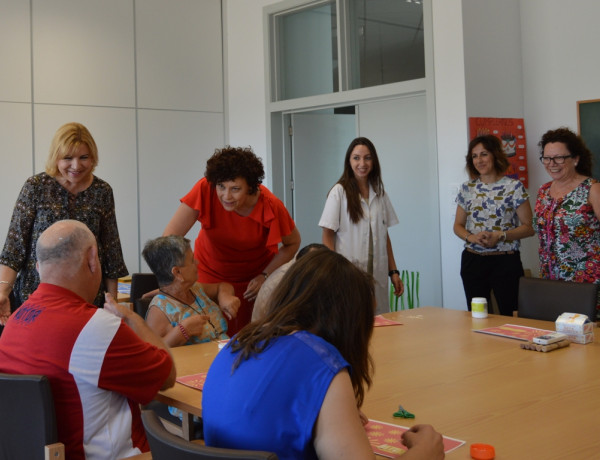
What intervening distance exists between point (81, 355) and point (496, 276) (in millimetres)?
3269

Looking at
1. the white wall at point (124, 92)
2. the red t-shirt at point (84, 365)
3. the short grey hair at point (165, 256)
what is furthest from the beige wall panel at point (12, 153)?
the red t-shirt at point (84, 365)

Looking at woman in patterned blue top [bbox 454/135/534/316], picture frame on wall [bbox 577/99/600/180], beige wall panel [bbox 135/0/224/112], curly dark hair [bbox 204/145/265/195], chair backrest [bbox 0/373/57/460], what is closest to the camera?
chair backrest [bbox 0/373/57/460]

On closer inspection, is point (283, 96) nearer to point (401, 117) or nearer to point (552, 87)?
point (401, 117)

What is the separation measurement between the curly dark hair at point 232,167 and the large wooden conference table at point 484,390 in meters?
0.91

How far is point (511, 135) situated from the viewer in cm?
549

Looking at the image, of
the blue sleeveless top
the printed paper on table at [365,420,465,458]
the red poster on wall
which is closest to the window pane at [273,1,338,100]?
the red poster on wall

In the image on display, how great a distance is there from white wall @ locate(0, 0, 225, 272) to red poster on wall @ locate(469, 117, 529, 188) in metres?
3.13

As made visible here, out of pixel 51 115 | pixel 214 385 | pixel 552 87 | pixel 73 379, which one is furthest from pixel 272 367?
pixel 51 115

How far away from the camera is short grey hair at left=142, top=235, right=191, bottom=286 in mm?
2965

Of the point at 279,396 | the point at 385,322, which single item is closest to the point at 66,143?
the point at 385,322

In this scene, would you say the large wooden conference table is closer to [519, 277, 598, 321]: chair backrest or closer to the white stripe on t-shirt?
the white stripe on t-shirt

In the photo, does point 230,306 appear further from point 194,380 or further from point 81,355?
point 81,355

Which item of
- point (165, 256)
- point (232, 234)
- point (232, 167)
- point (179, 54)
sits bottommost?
point (165, 256)

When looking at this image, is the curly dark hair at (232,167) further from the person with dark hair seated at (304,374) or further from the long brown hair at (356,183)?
the person with dark hair seated at (304,374)
